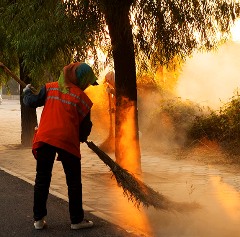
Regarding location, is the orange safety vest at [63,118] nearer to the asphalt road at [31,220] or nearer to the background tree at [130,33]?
the asphalt road at [31,220]

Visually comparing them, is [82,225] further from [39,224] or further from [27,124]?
[27,124]

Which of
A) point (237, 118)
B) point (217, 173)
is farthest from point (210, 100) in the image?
point (217, 173)

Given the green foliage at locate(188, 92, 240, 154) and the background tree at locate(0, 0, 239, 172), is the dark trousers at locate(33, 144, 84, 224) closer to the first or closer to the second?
the background tree at locate(0, 0, 239, 172)

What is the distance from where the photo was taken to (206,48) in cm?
1002

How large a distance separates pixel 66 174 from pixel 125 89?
3.69m

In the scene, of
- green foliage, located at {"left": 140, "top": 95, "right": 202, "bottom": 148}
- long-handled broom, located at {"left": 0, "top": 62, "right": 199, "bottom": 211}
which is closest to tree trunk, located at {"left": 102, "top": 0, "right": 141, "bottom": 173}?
long-handled broom, located at {"left": 0, "top": 62, "right": 199, "bottom": 211}

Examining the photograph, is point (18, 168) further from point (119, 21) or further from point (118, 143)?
point (119, 21)

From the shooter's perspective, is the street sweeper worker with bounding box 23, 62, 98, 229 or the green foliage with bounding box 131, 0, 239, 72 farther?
the green foliage with bounding box 131, 0, 239, 72

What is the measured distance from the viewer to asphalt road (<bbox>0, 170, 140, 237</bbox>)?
6.20m

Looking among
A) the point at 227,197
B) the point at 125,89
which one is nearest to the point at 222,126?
the point at 125,89

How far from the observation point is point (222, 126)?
1317 cm

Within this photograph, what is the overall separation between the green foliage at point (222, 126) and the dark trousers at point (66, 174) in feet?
22.2

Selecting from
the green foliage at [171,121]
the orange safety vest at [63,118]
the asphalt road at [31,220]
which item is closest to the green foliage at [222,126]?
the green foliage at [171,121]

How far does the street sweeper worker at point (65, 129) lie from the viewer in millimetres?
6184
